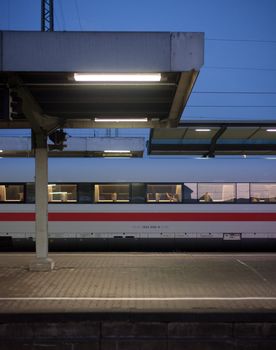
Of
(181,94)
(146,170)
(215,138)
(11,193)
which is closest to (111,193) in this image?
(146,170)

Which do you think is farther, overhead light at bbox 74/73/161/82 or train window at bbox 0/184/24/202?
train window at bbox 0/184/24/202

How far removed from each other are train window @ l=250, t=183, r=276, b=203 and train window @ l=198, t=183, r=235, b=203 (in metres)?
0.58

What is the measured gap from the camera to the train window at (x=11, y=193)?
14.7m

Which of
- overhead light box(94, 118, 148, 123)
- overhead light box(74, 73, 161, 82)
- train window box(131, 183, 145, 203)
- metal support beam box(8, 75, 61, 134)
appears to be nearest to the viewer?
overhead light box(74, 73, 161, 82)

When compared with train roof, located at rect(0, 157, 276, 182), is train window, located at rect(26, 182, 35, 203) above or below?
below

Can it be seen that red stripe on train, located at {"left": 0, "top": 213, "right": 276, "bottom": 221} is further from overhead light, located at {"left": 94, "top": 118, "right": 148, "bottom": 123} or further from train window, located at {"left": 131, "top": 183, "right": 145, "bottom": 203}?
overhead light, located at {"left": 94, "top": 118, "right": 148, "bottom": 123}

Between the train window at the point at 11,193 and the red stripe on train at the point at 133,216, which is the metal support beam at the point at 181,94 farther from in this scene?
the train window at the point at 11,193

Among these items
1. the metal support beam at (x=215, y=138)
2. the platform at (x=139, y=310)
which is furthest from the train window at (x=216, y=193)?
the platform at (x=139, y=310)

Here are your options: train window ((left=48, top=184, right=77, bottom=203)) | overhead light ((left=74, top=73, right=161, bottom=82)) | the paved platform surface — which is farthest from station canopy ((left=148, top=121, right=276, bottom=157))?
overhead light ((left=74, top=73, right=161, bottom=82))

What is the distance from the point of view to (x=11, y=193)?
48.6ft

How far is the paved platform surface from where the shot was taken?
6988 millimetres
